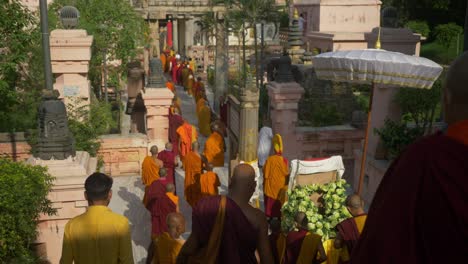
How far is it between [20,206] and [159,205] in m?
2.25

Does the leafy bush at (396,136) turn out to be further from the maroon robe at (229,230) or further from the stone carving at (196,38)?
the stone carving at (196,38)

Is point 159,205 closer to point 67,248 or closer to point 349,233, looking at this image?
point 349,233

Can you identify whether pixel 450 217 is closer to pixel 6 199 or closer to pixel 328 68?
pixel 6 199

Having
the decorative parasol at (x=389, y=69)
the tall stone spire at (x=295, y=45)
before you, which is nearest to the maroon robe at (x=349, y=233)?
the decorative parasol at (x=389, y=69)

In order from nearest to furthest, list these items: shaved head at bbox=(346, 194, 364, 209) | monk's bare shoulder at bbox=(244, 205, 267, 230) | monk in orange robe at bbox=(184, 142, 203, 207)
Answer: monk's bare shoulder at bbox=(244, 205, 267, 230)
shaved head at bbox=(346, 194, 364, 209)
monk in orange robe at bbox=(184, 142, 203, 207)

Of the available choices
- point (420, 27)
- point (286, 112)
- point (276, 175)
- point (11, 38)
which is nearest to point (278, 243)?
point (276, 175)

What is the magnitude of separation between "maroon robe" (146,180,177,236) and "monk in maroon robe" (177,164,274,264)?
12.1ft

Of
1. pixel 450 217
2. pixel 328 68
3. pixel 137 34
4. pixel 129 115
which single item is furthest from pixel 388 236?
pixel 137 34

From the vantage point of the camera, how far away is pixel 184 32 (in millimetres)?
39656

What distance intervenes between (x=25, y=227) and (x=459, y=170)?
4.88 metres

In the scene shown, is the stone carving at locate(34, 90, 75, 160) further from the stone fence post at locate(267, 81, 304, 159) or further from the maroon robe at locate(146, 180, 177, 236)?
the stone fence post at locate(267, 81, 304, 159)

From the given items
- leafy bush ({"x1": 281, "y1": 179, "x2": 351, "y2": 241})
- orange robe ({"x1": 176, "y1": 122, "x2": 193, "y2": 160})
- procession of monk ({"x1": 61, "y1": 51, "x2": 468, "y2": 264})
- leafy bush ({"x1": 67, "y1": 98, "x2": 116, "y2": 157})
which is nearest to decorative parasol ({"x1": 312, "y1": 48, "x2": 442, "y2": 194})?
leafy bush ({"x1": 281, "y1": 179, "x2": 351, "y2": 241})

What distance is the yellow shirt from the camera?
3.94 metres

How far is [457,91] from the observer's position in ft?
6.21
